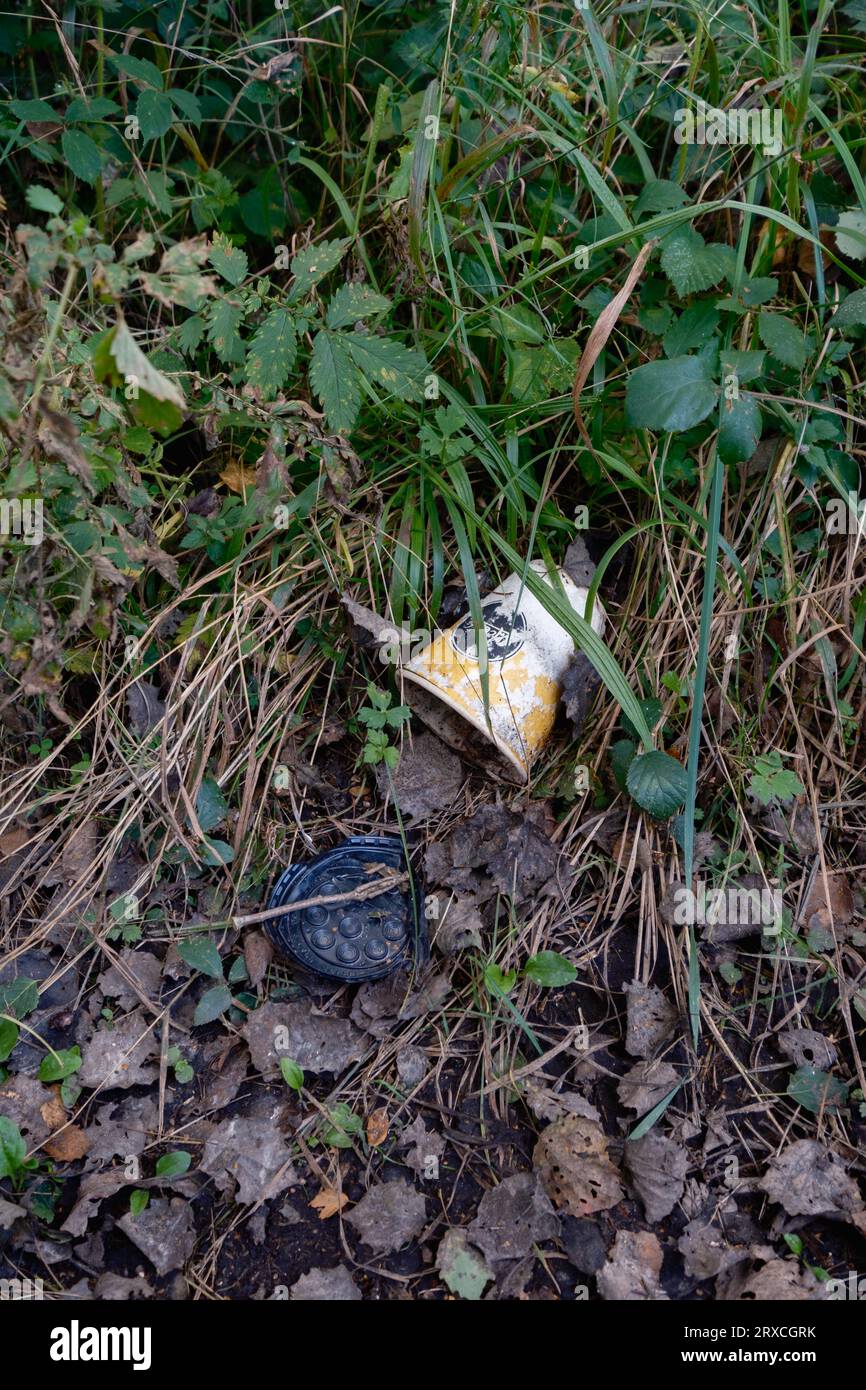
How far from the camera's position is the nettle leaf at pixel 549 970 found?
1.81 meters

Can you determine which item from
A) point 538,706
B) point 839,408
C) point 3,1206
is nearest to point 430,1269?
point 3,1206

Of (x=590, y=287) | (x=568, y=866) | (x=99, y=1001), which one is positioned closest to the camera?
(x=99, y=1001)

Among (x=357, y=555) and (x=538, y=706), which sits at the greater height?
(x=357, y=555)

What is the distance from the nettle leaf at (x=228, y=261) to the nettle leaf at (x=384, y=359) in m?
0.22

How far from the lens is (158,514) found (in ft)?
6.89

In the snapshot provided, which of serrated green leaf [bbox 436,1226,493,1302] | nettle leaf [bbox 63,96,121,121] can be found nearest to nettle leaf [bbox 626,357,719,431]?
nettle leaf [bbox 63,96,121,121]

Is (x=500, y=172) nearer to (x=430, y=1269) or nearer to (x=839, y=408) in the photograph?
(x=839, y=408)

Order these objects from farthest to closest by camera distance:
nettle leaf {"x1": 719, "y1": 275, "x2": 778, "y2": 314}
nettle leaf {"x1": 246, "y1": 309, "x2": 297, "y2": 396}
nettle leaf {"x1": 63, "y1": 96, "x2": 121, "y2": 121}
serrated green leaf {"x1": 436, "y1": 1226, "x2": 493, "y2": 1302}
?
nettle leaf {"x1": 63, "y1": 96, "x2": 121, "y2": 121} < nettle leaf {"x1": 719, "y1": 275, "x2": 778, "y2": 314} < nettle leaf {"x1": 246, "y1": 309, "x2": 297, "y2": 396} < serrated green leaf {"x1": 436, "y1": 1226, "x2": 493, "y2": 1302}

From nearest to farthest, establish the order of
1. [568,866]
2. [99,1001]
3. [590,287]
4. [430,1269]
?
1. [430,1269]
2. [99,1001]
3. [568,866]
4. [590,287]

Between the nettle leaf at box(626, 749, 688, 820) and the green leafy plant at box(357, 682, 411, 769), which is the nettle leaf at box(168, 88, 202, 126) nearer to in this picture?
the green leafy plant at box(357, 682, 411, 769)

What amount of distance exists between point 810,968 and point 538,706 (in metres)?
0.74

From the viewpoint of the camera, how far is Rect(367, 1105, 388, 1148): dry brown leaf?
5.56 feet

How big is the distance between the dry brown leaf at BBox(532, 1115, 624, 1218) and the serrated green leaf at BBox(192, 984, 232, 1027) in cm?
62

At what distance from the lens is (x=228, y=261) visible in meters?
1.78
